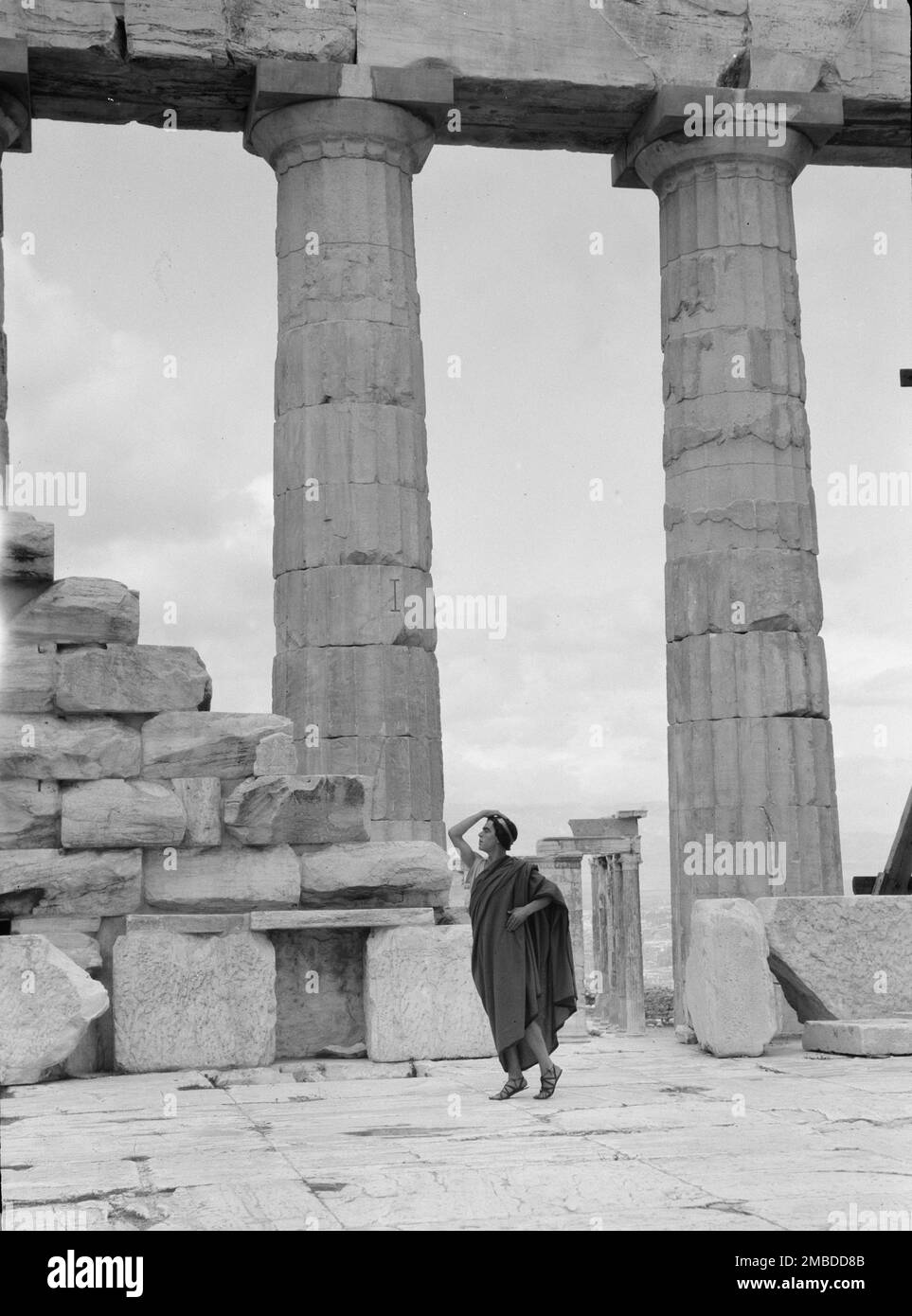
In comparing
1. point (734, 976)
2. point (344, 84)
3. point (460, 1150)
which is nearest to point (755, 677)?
point (734, 976)

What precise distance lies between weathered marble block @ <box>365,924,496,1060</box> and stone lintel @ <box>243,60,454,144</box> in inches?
416

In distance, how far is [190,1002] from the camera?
9992mm

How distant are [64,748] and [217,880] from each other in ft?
4.05

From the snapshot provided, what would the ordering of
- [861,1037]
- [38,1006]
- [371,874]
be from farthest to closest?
[861,1037] < [371,874] < [38,1006]

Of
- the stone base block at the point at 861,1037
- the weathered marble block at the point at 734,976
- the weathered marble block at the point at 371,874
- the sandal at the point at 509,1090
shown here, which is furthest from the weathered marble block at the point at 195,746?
the stone base block at the point at 861,1037

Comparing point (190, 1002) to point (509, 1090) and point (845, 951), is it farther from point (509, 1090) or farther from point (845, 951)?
point (845, 951)

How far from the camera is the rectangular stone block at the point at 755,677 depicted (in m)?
18.2

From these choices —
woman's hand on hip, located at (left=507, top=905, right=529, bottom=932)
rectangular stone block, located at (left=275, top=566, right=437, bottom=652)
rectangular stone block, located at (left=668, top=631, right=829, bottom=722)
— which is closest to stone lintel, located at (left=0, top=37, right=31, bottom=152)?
rectangular stone block, located at (left=275, top=566, right=437, bottom=652)

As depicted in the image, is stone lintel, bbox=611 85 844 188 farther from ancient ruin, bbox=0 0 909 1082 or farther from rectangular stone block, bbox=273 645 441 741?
rectangular stone block, bbox=273 645 441 741

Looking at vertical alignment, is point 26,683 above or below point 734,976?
above

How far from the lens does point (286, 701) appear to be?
17.4 meters

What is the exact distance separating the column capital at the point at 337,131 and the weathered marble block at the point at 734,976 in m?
9.95
